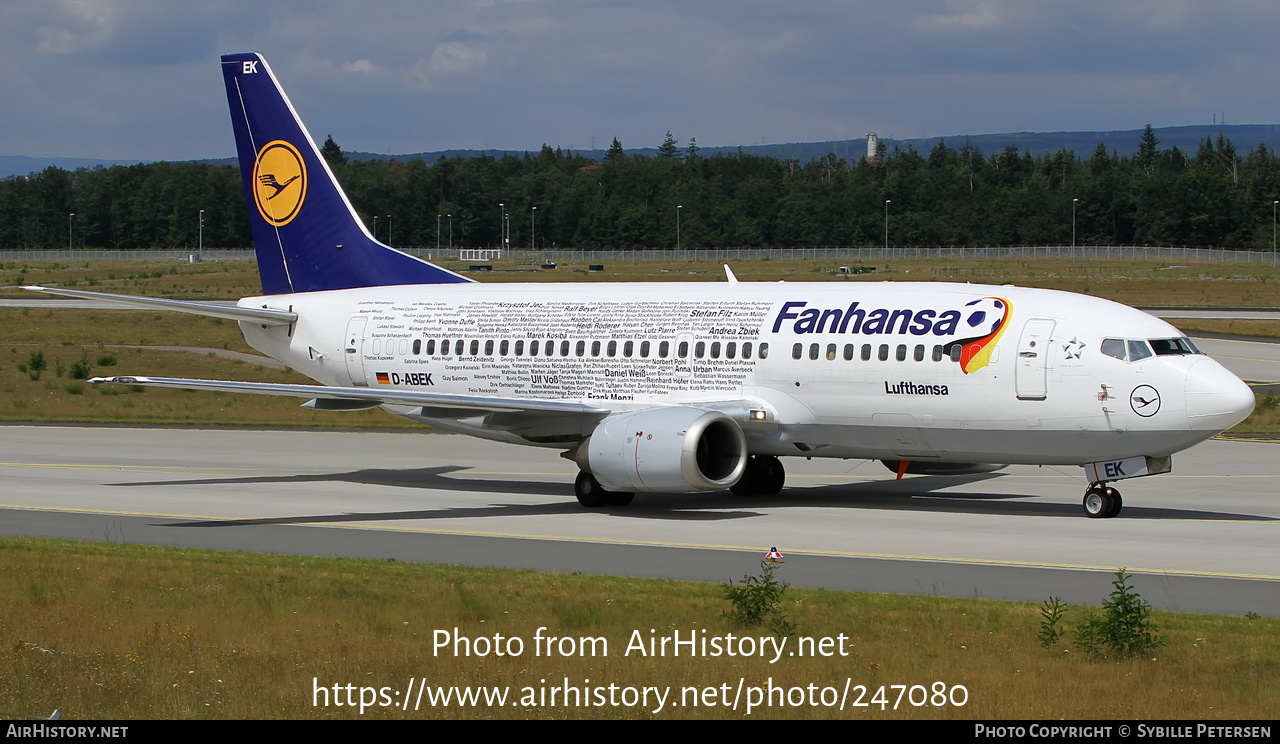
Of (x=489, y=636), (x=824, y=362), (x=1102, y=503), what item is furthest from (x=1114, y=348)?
(x=489, y=636)

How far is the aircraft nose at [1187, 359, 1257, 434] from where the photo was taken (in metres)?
25.6

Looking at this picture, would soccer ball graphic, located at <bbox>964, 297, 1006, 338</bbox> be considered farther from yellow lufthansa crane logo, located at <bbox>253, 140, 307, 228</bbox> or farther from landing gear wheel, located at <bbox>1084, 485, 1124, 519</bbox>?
yellow lufthansa crane logo, located at <bbox>253, 140, 307, 228</bbox>

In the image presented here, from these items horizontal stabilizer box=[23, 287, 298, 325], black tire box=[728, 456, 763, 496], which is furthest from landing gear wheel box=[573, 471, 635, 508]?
horizontal stabilizer box=[23, 287, 298, 325]

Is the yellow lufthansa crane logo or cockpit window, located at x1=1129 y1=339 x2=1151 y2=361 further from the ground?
the yellow lufthansa crane logo

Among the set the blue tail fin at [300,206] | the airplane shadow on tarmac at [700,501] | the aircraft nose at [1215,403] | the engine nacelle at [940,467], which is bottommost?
the airplane shadow on tarmac at [700,501]


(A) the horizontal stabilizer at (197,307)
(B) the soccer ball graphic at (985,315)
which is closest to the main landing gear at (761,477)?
(B) the soccer ball graphic at (985,315)

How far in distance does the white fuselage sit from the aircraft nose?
25 mm

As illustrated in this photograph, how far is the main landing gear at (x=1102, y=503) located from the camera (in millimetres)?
27156

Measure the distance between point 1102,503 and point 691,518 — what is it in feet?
24.4

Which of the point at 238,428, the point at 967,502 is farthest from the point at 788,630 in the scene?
the point at 238,428

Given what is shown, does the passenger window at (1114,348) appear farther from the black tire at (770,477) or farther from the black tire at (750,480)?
the black tire at (750,480)

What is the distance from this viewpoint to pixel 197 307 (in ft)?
107

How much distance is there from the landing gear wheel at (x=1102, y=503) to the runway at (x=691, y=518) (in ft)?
1.15

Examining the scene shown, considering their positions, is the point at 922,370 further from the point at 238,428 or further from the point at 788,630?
the point at 238,428
